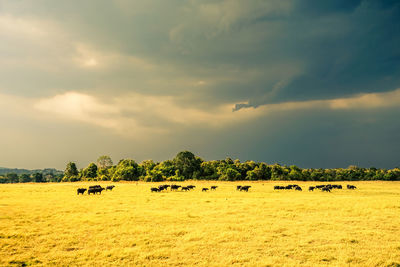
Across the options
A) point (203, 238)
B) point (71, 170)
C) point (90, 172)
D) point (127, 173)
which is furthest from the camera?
point (71, 170)

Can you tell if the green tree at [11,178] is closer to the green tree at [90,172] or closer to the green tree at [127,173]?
the green tree at [90,172]

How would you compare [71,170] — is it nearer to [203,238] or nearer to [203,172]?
[203,172]

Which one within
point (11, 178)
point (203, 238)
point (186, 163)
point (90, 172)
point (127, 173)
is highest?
point (186, 163)

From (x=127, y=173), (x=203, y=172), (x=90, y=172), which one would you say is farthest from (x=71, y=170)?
(x=203, y=172)

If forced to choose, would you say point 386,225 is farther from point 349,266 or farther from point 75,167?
point 75,167

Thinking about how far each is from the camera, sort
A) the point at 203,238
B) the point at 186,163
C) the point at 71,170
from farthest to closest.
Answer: the point at 71,170 < the point at 186,163 < the point at 203,238

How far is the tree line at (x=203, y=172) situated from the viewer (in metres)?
87.6

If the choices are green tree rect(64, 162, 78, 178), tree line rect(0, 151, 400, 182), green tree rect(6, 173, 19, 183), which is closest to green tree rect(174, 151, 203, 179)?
tree line rect(0, 151, 400, 182)

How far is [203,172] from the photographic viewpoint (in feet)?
321

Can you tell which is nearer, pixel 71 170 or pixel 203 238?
pixel 203 238

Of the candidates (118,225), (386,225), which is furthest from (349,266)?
(118,225)

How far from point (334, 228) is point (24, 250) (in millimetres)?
18321

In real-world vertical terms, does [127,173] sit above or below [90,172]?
below

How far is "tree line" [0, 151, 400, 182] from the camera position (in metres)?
87.6
